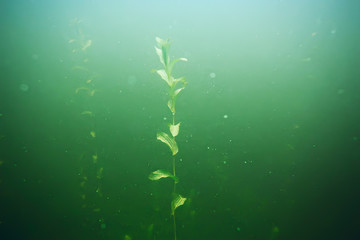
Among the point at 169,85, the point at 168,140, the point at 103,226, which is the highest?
the point at 169,85

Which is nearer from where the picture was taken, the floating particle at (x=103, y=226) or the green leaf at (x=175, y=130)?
the green leaf at (x=175, y=130)

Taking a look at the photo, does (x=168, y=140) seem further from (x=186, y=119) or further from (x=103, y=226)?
(x=103, y=226)

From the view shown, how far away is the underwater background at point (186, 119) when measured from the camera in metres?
1.19

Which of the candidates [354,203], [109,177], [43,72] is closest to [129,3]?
[43,72]

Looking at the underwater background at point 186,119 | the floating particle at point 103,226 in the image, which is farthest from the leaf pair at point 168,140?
the floating particle at point 103,226

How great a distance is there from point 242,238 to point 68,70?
1.37 m

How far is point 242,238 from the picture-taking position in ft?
3.90

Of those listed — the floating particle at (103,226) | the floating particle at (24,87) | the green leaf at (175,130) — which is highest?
the floating particle at (24,87)

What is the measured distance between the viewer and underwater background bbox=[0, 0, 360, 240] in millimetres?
1192

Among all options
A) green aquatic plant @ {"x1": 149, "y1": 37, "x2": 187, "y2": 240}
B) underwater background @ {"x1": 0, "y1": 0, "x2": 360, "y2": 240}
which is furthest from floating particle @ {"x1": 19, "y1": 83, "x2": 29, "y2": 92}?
green aquatic plant @ {"x1": 149, "y1": 37, "x2": 187, "y2": 240}

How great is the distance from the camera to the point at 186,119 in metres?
1.22

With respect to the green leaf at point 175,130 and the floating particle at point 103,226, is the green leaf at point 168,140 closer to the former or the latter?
the green leaf at point 175,130

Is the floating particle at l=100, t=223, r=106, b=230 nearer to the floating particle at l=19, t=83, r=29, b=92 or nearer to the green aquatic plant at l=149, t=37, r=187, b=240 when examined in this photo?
the green aquatic plant at l=149, t=37, r=187, b=240

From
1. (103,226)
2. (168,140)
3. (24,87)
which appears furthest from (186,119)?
(24,87)
